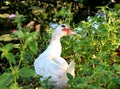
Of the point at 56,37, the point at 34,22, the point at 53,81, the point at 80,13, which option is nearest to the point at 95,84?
the point at 53,81

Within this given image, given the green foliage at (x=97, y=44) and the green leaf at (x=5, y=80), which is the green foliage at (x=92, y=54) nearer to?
the green foliage at (x=97, y=44)

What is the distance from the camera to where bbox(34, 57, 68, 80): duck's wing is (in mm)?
2713

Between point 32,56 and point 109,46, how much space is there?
0.81 meters

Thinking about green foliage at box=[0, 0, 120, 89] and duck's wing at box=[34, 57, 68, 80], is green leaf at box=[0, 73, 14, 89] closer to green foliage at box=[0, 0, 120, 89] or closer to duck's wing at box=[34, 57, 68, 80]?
green foliage at box=[0, 0, 120, 89]

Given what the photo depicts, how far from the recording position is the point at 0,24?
682 cm

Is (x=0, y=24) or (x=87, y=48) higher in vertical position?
(x=87, y=48)

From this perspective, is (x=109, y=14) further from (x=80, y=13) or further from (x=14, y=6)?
(x=14, y=6)

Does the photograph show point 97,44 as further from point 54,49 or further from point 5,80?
point 5,80

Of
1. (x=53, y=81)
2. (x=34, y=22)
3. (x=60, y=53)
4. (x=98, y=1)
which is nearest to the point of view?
(x=53, y=81)

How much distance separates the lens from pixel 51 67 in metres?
2.80

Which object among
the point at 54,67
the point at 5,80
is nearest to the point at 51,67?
the point at 54,67

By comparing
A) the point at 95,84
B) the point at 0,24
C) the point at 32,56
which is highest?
the point at 95,84

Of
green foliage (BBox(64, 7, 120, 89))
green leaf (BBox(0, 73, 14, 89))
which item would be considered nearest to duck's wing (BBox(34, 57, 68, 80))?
green foliage (BBox(64, 7, 120, 89))

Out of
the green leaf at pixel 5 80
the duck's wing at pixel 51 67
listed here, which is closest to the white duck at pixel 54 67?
the duck's wing at pixel 51 67
